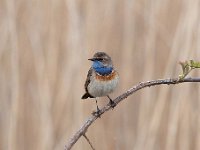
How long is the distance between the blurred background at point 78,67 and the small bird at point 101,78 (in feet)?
2.57

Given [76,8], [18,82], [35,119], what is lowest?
[35,119]

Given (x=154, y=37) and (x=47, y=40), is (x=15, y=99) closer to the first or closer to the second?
(x=47, y=40)

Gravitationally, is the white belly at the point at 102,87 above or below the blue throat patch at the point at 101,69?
below

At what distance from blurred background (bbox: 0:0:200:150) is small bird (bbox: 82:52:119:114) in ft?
2.57

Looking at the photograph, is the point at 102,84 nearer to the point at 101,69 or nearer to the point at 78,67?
the point at 101,69

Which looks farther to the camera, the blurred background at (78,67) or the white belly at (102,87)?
the blurred background at (78,67)

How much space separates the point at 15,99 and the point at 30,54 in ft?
0.88

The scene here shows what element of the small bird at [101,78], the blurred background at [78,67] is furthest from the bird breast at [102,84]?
the blurred background at [78,67]

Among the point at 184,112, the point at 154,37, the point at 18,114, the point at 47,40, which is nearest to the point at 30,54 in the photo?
the point at 47,40

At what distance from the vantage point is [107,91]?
5.44 feet

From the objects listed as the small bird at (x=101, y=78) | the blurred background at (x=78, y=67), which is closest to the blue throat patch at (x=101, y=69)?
the small bird at (x=101, y=78)

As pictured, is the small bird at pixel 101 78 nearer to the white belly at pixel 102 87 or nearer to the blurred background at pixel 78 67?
the white belly at pixel 102 87

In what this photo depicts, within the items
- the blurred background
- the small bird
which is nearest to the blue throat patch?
the small bird

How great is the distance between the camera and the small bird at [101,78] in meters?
1.66
